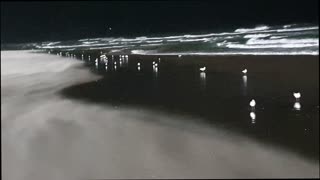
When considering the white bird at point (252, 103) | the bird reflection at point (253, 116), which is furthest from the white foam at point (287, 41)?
the bird reflection at point (253, 116)

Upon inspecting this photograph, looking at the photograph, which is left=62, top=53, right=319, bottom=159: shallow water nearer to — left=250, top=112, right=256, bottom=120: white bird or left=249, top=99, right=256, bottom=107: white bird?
left=250, top=112, right=256, bottom=120: white bird

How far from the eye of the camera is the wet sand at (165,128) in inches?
371

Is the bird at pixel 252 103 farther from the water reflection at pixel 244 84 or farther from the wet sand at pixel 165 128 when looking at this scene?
the water reflection at pixel 244 84

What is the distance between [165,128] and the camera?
42.8ft

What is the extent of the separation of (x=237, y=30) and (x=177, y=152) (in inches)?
2055

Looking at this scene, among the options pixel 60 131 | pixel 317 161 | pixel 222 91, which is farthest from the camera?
pixel 222 91

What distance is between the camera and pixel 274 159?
9.89m

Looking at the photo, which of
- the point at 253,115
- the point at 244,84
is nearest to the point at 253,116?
the point at 253,115

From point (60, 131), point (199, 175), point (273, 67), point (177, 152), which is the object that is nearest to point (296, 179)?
point (199, 175)

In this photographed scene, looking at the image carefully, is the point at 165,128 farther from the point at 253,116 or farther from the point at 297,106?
the point at 297,106

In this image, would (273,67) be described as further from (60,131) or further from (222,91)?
(60,131)

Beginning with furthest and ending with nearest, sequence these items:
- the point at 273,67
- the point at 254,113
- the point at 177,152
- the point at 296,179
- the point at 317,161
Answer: the point at 273,67
the point at 254,113
the point at 177,152
the point at 317,161
the point at 296,179

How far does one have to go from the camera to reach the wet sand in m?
9.44

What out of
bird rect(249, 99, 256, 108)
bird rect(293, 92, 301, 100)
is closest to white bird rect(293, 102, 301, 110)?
bird rect(293, 92, 301, 100)
